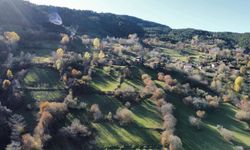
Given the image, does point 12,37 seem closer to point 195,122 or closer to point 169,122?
point 169,122

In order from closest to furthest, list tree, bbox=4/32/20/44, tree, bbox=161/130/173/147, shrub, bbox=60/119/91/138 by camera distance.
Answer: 1. shrub, bbox=60/119/91/138
2. tree, bbox=161/130/173/147
3. tree, bbox=4/32/20/44

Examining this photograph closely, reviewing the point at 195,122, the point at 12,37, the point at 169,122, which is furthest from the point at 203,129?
the point at 12,37

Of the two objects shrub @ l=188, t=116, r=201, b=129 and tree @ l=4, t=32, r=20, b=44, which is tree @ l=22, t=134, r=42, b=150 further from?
tree @ l=4, t=32, r=20, b=44

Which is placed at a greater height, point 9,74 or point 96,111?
point 9,74

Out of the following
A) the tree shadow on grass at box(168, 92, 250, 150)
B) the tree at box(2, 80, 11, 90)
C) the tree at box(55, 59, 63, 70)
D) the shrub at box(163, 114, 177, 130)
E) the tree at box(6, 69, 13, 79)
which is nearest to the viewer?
the tree shadow on grass at box(168, 92, 250, 150)

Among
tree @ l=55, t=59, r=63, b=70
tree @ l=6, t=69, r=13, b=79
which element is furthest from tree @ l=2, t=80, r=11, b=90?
tree @ l=55, t=59, r=63, b=70

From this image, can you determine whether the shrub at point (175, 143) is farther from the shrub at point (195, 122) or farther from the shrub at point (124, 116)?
the shrub at point (195, 122)
